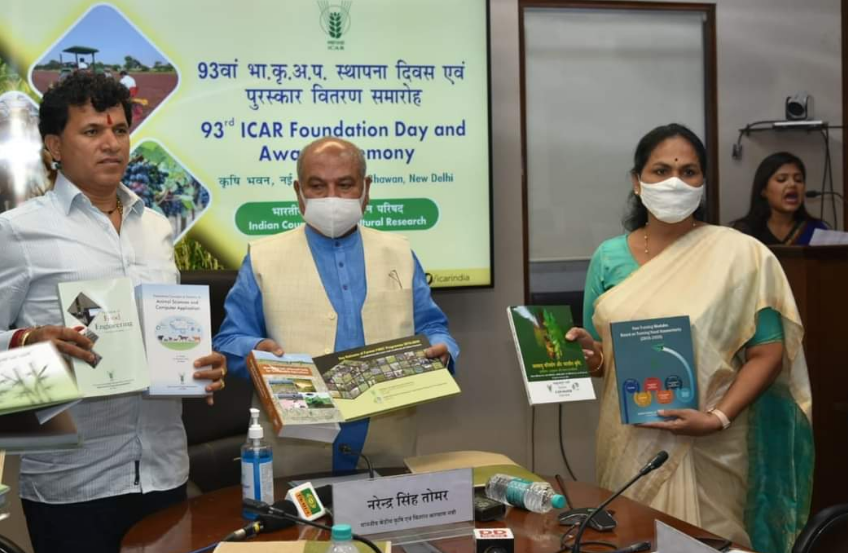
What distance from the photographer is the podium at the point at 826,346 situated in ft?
12.0

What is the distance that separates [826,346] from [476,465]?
213cm

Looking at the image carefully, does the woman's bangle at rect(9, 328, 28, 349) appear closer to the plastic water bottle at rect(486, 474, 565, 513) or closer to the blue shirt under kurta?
the blue shirt under kurta

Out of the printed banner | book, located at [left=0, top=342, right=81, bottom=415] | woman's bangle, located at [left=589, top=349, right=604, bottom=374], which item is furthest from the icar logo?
book, located at [left=0, top=342, right=81, bottom=415]

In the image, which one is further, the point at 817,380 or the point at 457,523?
the point at 817,380

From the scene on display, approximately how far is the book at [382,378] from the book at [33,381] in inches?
25.6

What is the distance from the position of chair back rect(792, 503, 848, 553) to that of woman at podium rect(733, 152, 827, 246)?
2.52 metres

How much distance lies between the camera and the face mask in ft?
8.17

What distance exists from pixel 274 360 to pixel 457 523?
1.99 ft

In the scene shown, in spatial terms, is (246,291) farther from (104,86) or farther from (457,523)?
(457,523)

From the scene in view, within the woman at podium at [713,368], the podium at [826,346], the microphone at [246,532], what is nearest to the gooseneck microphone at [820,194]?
the podium at [826,346]

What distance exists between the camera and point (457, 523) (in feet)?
6.00

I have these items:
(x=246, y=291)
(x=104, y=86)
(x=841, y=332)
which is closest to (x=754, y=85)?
(x=841, y=332)

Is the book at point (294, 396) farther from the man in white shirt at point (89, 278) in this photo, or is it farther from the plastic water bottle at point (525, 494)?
the plastic water bottle at point (525, 494)


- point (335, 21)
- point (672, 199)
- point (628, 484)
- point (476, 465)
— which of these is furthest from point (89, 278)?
point (335, 21)
